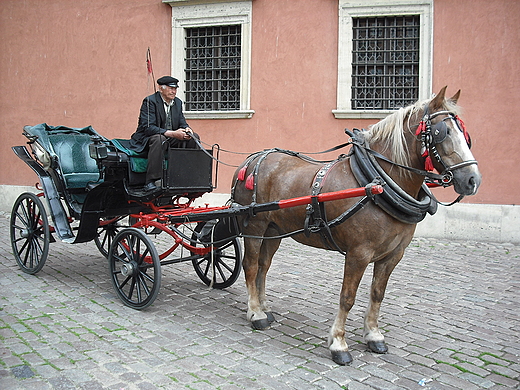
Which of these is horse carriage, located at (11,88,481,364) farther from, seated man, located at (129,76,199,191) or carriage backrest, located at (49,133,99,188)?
seated man, located at (129,76,199,191)

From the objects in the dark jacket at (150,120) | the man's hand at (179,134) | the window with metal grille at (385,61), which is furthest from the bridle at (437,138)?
the window with metal grille at (385,61)

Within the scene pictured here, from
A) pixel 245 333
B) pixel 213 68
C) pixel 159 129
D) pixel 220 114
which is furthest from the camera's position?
pixel 213 68

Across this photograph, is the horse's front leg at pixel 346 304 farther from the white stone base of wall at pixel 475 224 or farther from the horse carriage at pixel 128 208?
the white stone base of wall at pixel 475 224

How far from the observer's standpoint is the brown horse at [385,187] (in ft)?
11.3

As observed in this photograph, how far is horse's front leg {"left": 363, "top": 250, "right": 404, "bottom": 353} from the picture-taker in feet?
13.1

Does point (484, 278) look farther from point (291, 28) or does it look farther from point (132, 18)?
point (132, 18)

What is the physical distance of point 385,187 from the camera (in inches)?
142

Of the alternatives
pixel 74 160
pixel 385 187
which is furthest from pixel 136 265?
pixel 385 187

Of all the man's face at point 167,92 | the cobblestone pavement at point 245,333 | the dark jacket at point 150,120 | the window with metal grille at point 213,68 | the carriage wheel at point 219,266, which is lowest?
the cobblestone pavement at point 245,333

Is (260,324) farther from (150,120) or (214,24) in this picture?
(214,24)

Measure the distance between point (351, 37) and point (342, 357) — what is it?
6.75 metres

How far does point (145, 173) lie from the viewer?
539 cm

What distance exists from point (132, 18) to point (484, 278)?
802 cm

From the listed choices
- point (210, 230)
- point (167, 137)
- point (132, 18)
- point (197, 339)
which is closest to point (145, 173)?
point (167, 137)
